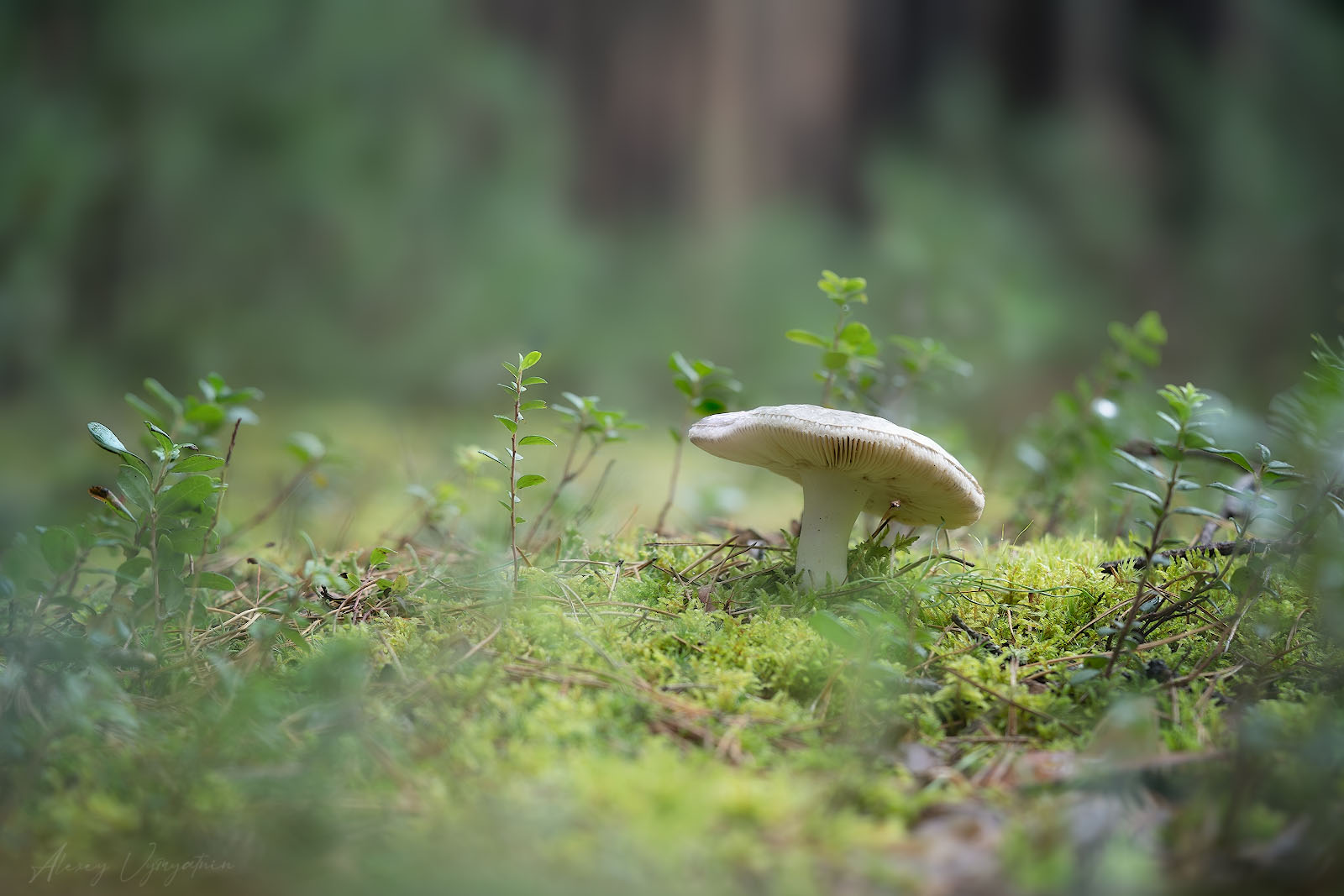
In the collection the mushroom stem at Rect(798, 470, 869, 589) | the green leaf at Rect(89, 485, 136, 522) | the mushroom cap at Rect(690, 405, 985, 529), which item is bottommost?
the green leaf at Rect(89, 485, 136, 522)

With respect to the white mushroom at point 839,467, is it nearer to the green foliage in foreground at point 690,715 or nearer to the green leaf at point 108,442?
the green foliage in foreground at point 690,715

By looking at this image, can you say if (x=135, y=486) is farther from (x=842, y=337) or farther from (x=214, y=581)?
(x=842, y=337)

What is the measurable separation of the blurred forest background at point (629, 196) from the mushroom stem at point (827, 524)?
7.61 feet

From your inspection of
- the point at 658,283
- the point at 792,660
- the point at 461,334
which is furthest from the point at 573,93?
the point at 792,660

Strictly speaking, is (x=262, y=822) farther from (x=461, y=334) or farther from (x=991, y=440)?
(x=461, y=334)

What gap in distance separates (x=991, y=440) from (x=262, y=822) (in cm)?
401

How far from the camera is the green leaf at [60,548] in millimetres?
1206

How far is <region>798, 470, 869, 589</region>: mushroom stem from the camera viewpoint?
1.51 metres

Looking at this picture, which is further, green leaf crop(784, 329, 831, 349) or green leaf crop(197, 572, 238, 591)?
green leaf crop(784, 329, 831, 349)

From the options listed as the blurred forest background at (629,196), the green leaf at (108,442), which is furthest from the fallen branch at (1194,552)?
the blurred forest background at (629,196)

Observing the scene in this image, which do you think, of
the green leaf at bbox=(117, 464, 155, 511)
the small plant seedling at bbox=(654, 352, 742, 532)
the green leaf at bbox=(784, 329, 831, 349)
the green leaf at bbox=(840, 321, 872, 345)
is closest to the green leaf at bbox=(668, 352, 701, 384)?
the small plant seedling at bbox=(654, 352, 742, 532)

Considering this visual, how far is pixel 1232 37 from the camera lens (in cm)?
638

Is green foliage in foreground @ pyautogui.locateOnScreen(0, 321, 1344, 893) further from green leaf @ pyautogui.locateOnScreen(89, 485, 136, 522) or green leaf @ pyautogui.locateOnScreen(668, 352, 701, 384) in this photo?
green leaf @ pyautogui.locateOnScreen(668, 352, 701, 384)
